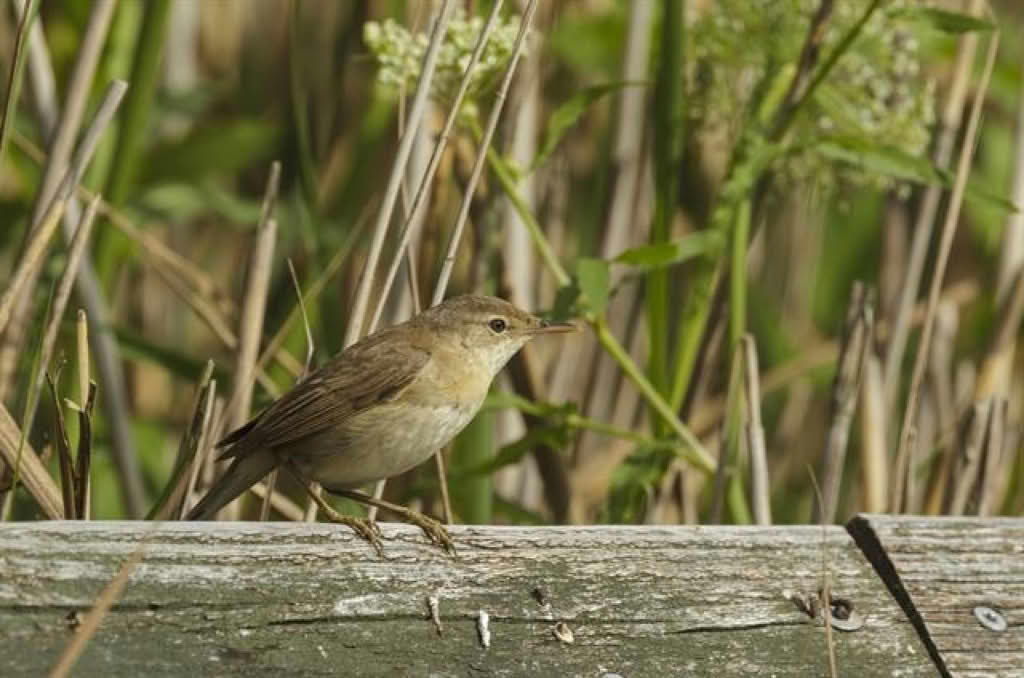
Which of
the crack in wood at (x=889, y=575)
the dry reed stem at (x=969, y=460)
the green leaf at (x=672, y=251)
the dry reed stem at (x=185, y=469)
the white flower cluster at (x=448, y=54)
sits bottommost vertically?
the dry reed stem at (x=969, y=460)

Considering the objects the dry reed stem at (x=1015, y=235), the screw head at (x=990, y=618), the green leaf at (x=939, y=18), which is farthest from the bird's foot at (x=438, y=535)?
the dry reed stem at (x=1015, y=235)

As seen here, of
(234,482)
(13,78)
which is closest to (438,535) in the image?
(234,482)

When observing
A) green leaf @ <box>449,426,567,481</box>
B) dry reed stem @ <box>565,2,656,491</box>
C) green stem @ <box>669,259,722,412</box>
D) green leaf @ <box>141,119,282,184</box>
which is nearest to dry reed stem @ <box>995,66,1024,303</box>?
dry reed stem @ <box>565,2,656,491</box>

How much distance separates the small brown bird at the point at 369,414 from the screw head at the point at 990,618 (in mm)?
1051

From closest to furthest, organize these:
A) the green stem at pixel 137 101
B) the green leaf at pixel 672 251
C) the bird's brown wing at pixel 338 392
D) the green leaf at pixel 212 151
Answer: the bird's brown wing at pixel 338 392
the green leaf at pixel 672 251
the green stem at pixel 137 101
the green leaf at pixel 212 151

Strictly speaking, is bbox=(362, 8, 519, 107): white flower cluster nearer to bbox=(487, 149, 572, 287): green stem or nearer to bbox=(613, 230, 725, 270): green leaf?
bbox=(487, 149, 572, 287): green stem

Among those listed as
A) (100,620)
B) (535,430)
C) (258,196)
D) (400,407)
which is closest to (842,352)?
(535,430)

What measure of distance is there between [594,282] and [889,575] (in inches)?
35.9

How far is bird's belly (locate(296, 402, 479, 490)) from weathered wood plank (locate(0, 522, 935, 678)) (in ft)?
2.57

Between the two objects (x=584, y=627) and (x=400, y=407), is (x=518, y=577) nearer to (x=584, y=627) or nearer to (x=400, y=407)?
(x=584, y=627)

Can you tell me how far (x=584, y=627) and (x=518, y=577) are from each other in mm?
97

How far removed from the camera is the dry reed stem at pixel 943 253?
3135 millimetres

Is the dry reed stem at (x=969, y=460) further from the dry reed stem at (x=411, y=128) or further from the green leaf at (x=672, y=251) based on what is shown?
the dry reed stem at (x=411, y=128)

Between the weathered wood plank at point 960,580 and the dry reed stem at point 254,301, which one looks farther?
the dry reed stem at point 254,301
